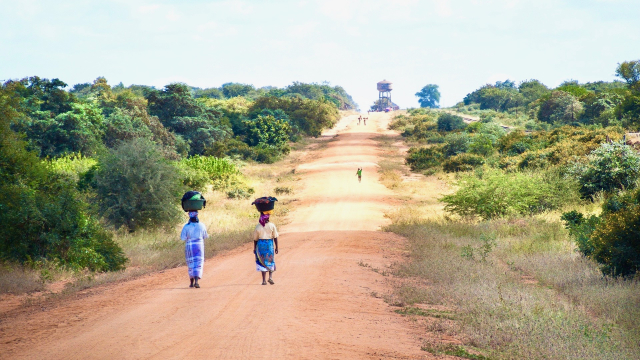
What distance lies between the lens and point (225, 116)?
57.1 m

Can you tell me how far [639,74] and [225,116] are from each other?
38.5 metres

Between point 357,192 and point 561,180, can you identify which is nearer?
point 561,180

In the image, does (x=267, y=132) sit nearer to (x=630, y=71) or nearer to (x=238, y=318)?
(x=630, y=71)

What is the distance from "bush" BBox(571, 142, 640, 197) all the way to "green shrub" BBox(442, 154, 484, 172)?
36.2 ft

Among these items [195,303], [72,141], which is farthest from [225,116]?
[195,303]

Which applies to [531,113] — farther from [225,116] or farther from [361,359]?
[361,359]

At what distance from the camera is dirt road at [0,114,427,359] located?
740 centimetres

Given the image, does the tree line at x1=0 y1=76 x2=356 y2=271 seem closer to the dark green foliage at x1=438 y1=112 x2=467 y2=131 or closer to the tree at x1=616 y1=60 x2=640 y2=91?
the dark green foliage at x1=438 y1=112 x2=467 y2=131

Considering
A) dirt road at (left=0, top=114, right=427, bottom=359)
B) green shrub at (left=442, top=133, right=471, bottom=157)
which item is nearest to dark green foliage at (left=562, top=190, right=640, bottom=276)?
dirt road at (left=0, top=114, right=427, bottom=359)

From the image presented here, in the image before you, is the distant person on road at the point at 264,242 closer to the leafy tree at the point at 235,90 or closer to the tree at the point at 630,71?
the tree at the point at 630,71

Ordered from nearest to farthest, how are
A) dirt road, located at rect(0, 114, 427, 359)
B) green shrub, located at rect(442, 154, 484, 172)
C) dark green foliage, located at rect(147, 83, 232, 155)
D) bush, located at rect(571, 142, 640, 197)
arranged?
1. dirt road, located at rect(0, 114, 427, 359)
2. bush, located at rect(571, 142, 640, 197)
3. green shrub, located at rect(442, 154, 484, 172)
4. dark green foliage, located at rect(147, 83, 232, 155)

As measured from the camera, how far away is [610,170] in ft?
78.0

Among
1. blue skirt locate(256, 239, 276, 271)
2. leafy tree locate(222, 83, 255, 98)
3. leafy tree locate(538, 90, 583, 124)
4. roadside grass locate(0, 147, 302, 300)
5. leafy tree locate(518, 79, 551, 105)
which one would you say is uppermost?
leafy tree locate(222, 83, 255, 98)

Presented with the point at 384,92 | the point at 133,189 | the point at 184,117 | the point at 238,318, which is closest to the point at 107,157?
the point at 133,189
